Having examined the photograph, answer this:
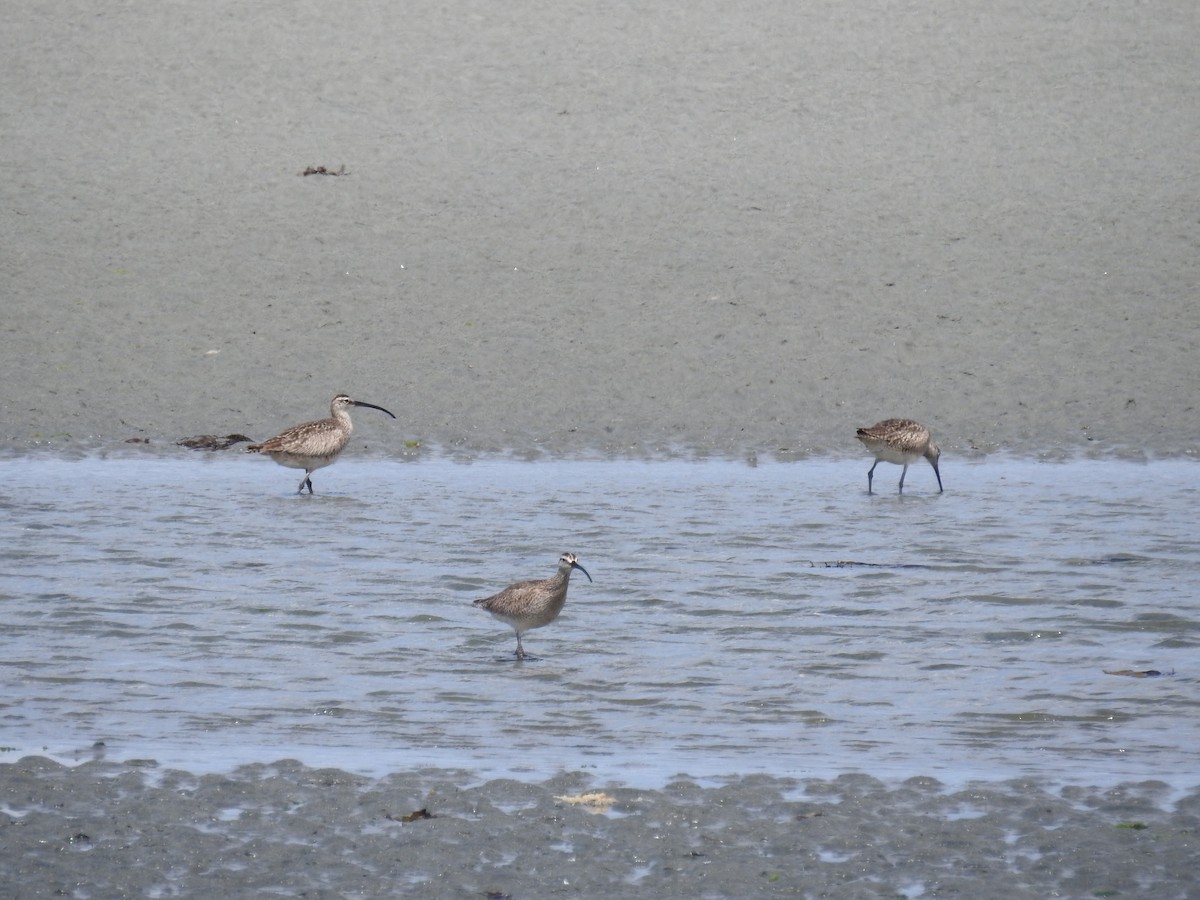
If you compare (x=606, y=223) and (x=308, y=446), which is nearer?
(x=308, y=446)

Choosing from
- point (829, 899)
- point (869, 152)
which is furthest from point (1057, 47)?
point (829, 899)

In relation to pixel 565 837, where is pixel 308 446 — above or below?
above

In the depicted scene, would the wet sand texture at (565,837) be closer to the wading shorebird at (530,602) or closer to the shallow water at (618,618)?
the shallow water at (618,618)

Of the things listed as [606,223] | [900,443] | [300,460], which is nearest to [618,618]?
[900,443]

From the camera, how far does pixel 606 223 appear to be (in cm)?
1869

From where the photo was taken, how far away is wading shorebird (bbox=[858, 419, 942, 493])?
13.1 metres

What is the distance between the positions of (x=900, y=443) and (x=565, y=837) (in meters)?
7.83

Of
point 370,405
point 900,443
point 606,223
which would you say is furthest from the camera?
point 606,223

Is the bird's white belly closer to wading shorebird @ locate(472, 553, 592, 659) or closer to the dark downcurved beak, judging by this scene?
the dark downcurved beak

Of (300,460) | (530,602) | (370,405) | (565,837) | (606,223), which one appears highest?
(606,223)

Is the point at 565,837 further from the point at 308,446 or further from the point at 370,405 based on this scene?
the point at 370,405

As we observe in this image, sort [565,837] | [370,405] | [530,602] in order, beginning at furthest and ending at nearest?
[370,405]
[530,602]
[565,837]

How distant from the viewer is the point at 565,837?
223 inches

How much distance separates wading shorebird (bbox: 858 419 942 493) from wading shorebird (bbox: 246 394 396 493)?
3.79 meters
